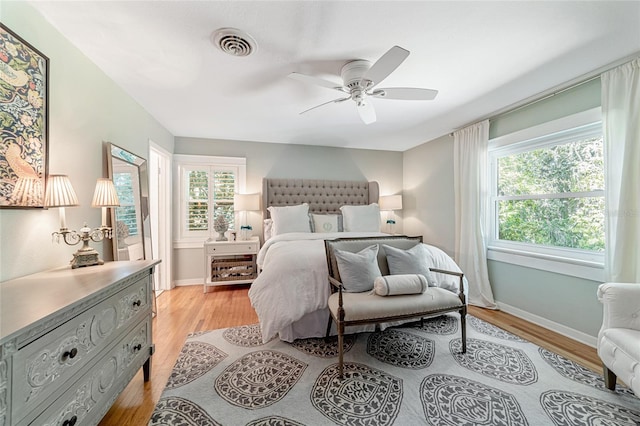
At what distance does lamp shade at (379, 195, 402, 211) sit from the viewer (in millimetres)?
4512

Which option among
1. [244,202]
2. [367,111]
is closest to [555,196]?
[367,111]

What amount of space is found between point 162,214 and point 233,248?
117 cm

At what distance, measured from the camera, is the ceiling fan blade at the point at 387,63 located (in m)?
1.59

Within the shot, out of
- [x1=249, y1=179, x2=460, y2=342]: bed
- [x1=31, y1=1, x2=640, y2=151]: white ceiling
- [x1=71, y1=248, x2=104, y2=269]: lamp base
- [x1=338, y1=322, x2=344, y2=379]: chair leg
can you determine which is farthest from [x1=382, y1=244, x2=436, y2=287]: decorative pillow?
[x1=71, y1=248, x2=104, y2=269]: lamp base

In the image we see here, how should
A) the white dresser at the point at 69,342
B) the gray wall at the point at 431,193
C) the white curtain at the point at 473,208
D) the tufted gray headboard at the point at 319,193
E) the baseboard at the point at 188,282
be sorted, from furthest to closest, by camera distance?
1. the tufted gray headboard at the point at 319,193
2. the baseboard at the point at 188,282
3. the gray wall at the point at 431,193
4. the white curtain at the point at 473,208
5. the white dresser at the point at 69,342

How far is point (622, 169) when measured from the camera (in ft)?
6.71

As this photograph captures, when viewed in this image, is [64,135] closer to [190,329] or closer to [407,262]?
[190,329]

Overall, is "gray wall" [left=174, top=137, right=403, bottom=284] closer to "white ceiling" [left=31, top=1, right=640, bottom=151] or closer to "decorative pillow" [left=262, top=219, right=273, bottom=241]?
"decorative pillow" [left=262, top=219, right=273, bottom=241]

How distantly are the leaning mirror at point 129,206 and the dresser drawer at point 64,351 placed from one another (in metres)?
1.06

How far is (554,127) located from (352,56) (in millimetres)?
2228

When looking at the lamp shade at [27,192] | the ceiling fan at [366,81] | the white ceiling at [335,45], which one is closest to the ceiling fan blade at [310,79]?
the ceiling fan at [366,81]

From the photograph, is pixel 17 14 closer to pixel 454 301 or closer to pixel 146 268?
pixel 146 268

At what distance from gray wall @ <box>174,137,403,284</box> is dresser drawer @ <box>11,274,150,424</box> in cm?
274

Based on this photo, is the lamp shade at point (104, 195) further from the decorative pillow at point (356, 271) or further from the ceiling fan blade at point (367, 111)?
the ceiling fan blade at point (367, 111)
